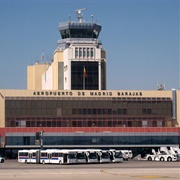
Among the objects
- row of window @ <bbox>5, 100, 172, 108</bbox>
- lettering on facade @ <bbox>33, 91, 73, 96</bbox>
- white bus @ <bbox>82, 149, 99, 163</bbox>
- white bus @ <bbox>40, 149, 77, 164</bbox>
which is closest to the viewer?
white bus @ <bbox>40, 149, 77, 164</bbox>

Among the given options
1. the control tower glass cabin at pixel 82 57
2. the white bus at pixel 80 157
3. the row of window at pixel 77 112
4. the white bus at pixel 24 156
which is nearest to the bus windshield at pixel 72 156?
the white bus at pixel 80 157

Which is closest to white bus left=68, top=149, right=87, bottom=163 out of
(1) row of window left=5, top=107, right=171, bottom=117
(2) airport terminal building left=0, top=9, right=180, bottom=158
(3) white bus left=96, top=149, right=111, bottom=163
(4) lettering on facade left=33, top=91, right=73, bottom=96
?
(3) white bus left=96, top=149, right=111, bottom=163

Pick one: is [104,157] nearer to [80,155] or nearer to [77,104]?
[80,155]

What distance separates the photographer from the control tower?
176125 mm

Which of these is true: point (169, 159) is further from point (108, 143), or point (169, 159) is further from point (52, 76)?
point (52, 76)

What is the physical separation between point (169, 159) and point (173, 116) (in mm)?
34100

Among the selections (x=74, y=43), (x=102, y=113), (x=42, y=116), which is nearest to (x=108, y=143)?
(x=102, y=113)

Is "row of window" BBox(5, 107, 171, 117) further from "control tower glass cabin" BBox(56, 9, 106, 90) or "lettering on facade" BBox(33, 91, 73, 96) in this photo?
"control tower glass cabin" BBox(56, 9, 106, 90)

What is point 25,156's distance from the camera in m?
134

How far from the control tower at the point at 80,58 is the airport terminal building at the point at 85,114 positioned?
0.89 ft

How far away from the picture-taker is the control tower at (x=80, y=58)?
17612 cm

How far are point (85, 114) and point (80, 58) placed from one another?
1672 centimetres

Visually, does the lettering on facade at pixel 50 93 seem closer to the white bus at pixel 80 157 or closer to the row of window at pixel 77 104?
the row of window at pixel 77 104

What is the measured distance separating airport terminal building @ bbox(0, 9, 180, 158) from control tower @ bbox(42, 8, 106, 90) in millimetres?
272
